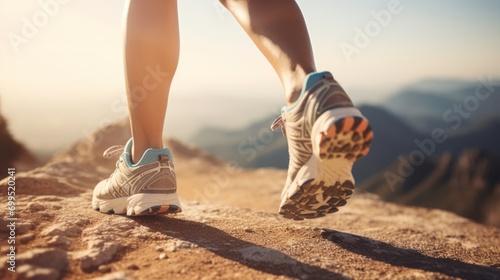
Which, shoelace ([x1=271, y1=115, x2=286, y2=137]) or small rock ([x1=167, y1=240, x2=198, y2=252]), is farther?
shoelace ([x1=271, y1=115, x2=286, y2=137])

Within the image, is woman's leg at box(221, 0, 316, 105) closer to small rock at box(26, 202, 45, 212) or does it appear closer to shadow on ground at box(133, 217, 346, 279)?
shadow on ground at box(133, 217, 346, 279)

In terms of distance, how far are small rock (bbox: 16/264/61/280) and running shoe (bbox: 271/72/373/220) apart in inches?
33.5

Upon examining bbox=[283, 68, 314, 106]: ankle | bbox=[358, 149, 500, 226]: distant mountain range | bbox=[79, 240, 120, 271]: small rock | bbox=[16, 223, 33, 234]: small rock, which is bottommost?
bbox=[358, 149, 500, 226]: distant mountain range

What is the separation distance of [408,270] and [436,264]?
0.70 ft

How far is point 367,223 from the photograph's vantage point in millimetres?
3033

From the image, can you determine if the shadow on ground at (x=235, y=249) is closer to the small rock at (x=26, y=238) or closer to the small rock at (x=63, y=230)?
the small rock at (x=63, y=230)

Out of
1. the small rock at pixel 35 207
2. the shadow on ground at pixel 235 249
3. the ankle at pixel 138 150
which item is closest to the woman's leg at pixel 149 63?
the ankle at pixel 138 150

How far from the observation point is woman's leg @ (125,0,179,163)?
1.78m

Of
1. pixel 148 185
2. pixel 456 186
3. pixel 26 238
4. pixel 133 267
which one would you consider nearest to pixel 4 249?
pixel 26 238

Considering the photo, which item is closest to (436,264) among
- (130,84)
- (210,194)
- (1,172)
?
(130,84)

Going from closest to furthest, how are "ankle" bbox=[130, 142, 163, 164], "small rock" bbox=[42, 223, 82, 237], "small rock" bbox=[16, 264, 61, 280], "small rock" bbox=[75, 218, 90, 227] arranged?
"small rock" bbox=[16, 264, 61, 280] → "small rock" bbox=[42, 223, 82, 237] → "small rock" bbox=[75, 218, 90, 227] → "ankle" bbox=[130, 142, 163, 164]

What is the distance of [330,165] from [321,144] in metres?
0.14

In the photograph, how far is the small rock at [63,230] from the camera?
1.63 metres

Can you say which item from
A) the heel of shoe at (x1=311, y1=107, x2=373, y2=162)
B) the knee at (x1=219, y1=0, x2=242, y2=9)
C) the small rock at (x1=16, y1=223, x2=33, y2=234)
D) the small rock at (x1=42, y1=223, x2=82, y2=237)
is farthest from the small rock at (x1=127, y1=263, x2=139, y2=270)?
the knee at (x1=219, y1=0, x2=242, y2=9)
